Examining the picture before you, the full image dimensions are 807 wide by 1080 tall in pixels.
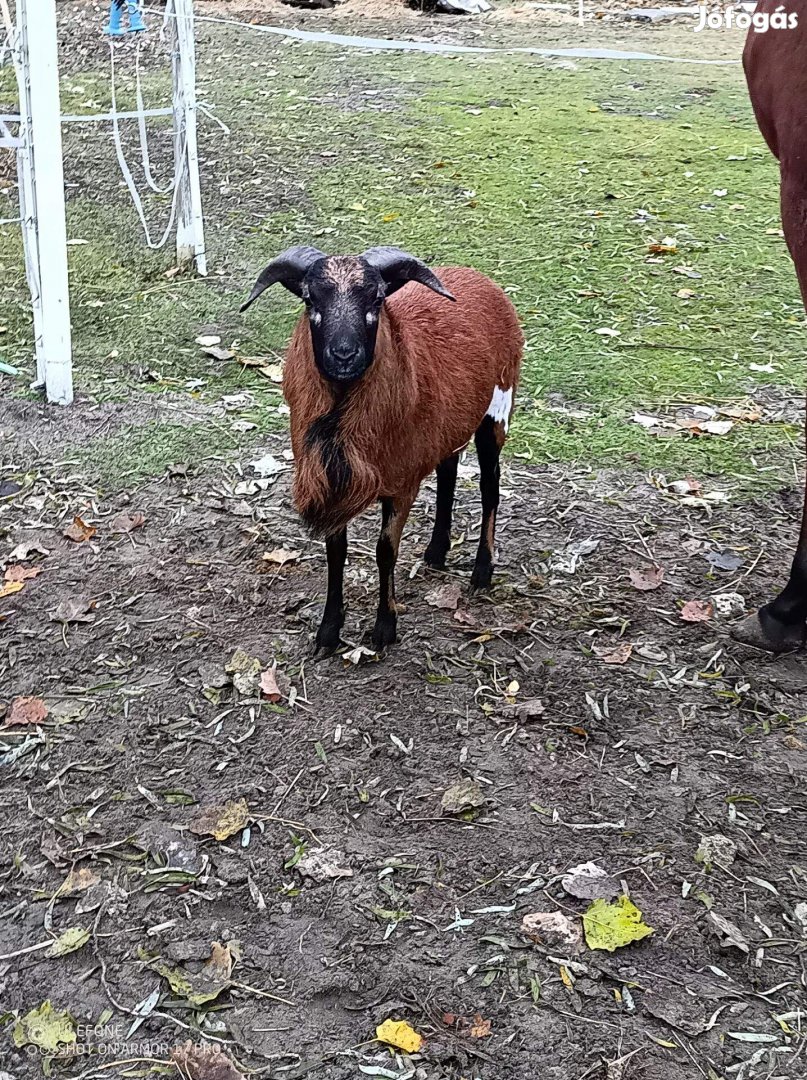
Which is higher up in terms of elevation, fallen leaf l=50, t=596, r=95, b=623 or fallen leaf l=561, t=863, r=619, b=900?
fallen leaf l=50, t=596, r=95, b=623

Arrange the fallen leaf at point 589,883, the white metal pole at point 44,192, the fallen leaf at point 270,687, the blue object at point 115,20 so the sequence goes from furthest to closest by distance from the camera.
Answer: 1. the blue object at point 115,20
2. the white metal pole at point 44,192
3. the fallen leaf at point 270,687
4. the fallen leaf at point 589,883

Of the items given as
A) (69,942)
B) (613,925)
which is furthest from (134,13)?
(613,925)

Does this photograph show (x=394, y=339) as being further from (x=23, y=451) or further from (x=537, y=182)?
(x=537, y=182)

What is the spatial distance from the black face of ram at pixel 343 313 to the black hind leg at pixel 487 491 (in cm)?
103

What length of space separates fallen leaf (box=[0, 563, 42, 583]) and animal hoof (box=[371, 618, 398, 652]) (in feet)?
4.47

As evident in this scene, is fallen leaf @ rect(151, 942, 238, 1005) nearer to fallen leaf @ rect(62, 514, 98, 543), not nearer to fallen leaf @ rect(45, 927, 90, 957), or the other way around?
fallen leaf @ rect(45, 927, 90, 957)

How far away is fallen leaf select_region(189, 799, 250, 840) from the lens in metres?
2.88

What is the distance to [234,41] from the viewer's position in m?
13.1

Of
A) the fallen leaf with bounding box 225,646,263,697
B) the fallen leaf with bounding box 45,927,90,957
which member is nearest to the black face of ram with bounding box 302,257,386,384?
the fallen leaf with bounding box 225,646,263,697

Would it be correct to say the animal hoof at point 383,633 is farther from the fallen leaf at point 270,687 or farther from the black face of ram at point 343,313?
the black face of ram at point 343,313

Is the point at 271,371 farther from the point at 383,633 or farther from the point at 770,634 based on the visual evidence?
the point at 770,634

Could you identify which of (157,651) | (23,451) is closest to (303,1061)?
(157,651)

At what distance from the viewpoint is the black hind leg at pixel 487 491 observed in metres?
3.92

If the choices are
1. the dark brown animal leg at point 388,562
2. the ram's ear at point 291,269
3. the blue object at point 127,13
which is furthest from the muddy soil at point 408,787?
the blue object at point 127,13
